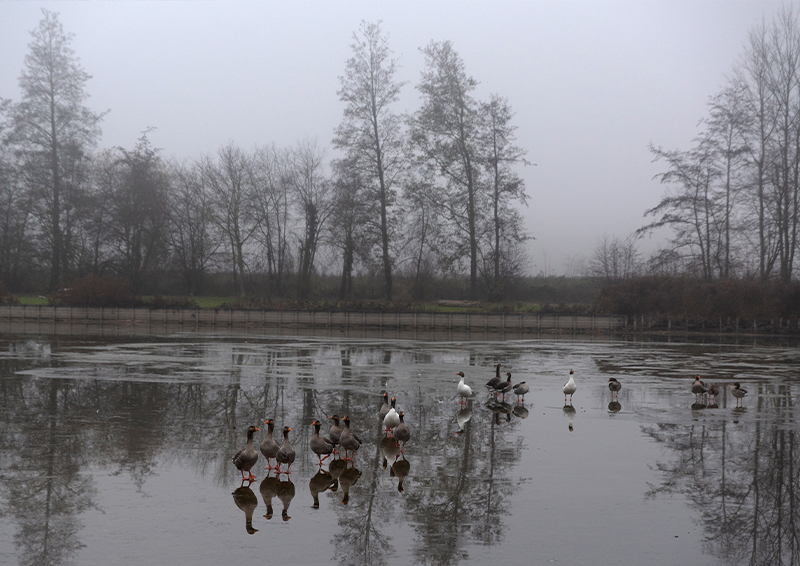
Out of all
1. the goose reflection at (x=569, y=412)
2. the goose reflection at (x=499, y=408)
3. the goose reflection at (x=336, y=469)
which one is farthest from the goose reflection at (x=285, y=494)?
the goose reflection at (x=569, y=412)

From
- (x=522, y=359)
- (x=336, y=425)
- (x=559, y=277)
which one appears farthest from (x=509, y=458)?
(x=559, y=277)

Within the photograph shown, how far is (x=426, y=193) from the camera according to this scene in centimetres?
5059

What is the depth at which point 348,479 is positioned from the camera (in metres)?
7.71

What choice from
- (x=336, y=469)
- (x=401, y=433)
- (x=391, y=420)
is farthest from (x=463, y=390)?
(x=336, y=469)

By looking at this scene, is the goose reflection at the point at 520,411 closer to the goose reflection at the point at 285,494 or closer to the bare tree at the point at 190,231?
the goose reflection at the point at 285,494

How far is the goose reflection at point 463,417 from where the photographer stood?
1068cm

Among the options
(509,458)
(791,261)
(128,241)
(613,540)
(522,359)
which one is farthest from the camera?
Result: (128,241)

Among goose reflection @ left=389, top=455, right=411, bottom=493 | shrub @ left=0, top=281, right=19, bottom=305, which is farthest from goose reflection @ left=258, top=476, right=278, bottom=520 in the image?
shrub @ left=0, top=281, right=19, bottom=305

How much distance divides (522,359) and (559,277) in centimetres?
4014

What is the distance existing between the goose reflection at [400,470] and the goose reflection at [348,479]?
43 cm

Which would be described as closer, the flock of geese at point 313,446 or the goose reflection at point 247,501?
the goose reflection at point 247,501

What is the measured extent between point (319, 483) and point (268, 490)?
0.61m

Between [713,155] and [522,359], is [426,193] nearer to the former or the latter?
[713,155]

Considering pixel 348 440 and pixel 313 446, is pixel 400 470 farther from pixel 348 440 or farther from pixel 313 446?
pixel 313 446
